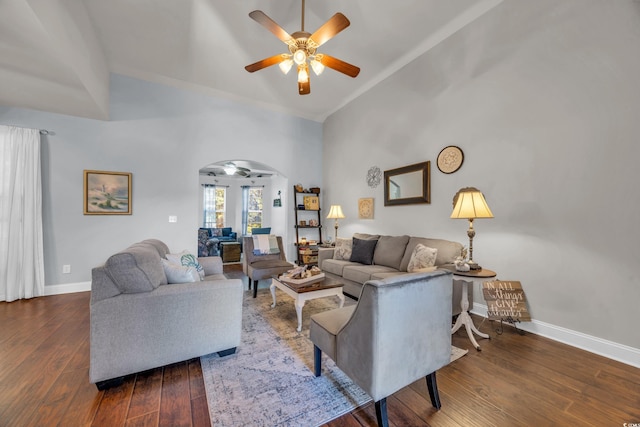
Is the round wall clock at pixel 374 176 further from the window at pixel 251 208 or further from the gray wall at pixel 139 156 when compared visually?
the window at pixel 251 208

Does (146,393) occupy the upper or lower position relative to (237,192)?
lower

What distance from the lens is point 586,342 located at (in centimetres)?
227

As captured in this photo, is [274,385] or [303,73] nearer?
[274,385]

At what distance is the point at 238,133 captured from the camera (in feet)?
16.7

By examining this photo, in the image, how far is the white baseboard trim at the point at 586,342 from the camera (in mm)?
2047

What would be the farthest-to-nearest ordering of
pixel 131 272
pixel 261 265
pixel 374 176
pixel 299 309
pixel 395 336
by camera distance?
pixel 374 176 < pixel 261 265 < pixel 299 309 < pixel 131 272 < pixel 395 336

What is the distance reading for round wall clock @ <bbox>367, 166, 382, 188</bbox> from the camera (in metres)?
4.56

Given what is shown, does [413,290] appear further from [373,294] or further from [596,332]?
[596,332]

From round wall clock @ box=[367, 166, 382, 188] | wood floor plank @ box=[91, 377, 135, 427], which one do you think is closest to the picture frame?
round wall clock @ box=[367, 166, 382, 188]

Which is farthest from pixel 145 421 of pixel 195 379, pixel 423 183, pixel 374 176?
pixel 374 176

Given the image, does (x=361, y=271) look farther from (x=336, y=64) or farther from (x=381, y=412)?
(x=336, y=64)

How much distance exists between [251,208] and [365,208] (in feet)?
17.9

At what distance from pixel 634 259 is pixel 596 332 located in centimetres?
72

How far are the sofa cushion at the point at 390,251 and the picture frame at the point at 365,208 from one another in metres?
0.80
